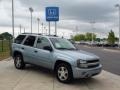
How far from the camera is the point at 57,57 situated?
11.1 metres

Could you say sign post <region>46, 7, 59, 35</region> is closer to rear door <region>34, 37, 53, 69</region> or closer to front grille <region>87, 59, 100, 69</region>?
rear door <region>34, 37, 53, 69</region>

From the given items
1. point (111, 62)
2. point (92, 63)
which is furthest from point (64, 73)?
point (111, 62)

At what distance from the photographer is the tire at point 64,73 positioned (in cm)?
1053

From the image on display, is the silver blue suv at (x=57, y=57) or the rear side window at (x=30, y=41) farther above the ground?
the rear side window at (x=30, y=41)

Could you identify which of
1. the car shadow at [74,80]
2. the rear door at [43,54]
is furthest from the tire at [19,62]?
the rear door at [43,54]

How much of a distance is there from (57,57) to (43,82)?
1120 millimetres

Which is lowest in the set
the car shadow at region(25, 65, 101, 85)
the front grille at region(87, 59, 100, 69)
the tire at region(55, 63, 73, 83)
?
the car shadow at region(25, 65, 101, 85)

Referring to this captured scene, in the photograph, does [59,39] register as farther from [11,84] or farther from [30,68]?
[11,84]

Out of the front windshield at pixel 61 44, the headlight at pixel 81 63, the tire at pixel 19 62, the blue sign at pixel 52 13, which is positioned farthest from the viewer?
the blue sign at pixel 52 13

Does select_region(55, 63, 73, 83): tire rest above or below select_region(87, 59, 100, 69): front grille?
below

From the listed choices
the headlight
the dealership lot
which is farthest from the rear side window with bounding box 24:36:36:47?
the headlight

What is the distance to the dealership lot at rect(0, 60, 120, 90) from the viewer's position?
991cm

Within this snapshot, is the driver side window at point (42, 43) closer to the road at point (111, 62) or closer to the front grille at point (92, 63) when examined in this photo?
the front grille at point (92, 63)

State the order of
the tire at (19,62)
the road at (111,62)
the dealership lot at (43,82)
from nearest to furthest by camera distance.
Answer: the dealership lot at (43,82), the tire at (19,62), the road at (111,62)
